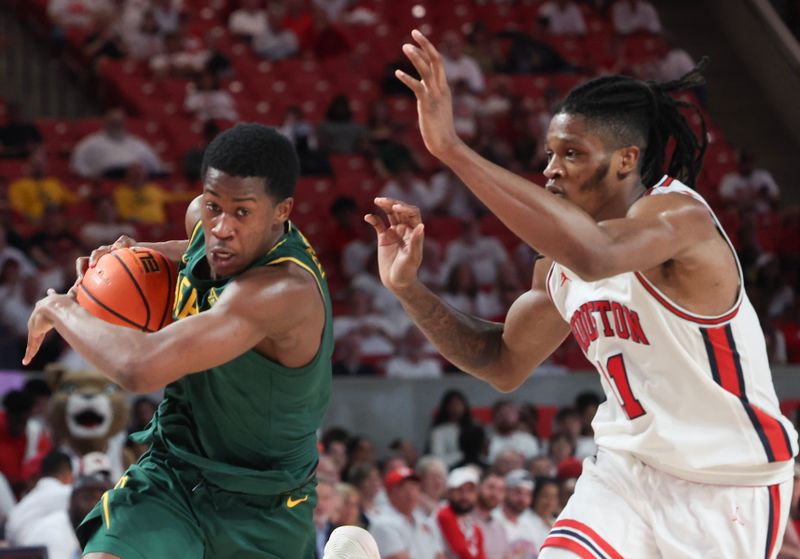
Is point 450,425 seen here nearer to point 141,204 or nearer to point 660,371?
point 141,204

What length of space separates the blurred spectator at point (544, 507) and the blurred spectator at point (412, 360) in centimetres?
217

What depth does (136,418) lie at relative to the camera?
8.38 m

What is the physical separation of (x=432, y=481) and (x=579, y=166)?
509 cm

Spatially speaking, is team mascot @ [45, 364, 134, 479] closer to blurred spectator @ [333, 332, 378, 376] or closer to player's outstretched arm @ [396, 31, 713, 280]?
blurred spectator @ [333, 332, 378, 376]

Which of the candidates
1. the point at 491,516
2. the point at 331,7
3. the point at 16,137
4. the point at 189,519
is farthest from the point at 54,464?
the point at 331,7

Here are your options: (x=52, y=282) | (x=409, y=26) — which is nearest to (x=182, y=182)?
(x=52, y=282)

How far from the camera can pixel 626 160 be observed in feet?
12.5

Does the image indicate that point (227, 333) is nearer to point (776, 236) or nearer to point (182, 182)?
point (182, 182)

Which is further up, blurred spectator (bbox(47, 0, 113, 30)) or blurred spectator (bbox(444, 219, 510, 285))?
blurred spectator (bbox(47, 0, 113, 30))

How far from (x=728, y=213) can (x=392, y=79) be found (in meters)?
3.69

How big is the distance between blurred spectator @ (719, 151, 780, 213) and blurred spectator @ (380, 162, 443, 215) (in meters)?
3.17

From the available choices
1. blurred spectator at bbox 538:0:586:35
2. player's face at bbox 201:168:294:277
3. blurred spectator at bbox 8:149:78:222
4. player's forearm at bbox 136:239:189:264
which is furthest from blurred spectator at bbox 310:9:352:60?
player's face at bbox 201:168:294:277

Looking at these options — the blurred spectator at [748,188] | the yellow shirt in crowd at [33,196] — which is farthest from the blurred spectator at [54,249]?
the blurred spectator at [748,188]

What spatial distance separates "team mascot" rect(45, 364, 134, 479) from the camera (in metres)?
7.87
